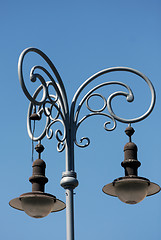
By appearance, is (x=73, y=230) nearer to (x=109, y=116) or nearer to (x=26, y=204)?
(x=26, y=204)

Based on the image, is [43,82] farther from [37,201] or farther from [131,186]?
[131,186]

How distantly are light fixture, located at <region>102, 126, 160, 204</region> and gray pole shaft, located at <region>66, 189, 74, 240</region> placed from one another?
734mm

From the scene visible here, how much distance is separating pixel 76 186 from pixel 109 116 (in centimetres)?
139

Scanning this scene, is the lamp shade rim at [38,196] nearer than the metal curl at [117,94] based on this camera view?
Yes

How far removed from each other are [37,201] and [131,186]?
1339 mm

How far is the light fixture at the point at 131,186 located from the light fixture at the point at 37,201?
31.6 inches

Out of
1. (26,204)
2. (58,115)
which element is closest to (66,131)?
(58,115)

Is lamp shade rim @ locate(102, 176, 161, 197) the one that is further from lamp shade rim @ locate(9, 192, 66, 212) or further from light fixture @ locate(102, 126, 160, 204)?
lamp shade rim @ locate(9, 192, 66, 212)

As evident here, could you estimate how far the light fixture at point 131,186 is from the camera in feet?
31.2

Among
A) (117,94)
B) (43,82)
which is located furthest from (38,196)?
(117,94)

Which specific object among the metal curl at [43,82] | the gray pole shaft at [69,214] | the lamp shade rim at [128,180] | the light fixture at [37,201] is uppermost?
the metal curl at [43,82]

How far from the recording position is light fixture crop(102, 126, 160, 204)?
374 inches

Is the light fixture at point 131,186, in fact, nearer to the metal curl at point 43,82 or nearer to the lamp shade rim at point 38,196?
the lamp shade rim at point 38,196

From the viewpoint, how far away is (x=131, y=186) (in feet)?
31.3
